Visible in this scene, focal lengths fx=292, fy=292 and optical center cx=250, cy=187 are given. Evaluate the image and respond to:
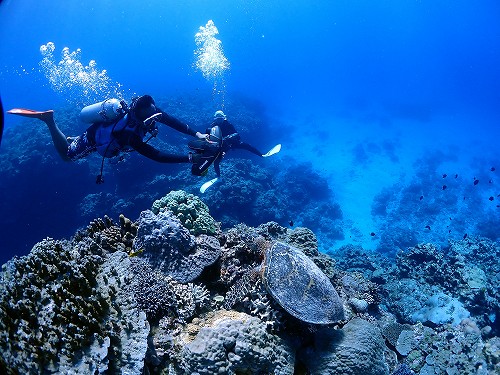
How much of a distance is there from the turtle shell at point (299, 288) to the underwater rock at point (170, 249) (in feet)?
4.01

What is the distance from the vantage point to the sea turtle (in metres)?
3.91

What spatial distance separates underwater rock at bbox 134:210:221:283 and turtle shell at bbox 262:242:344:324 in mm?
1221

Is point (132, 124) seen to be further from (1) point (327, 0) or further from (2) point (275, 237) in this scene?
(1) point (327, 0)

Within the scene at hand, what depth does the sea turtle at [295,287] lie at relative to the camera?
3906 mm

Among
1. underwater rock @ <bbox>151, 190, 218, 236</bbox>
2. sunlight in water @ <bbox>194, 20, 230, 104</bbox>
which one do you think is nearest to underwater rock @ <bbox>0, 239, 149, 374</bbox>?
underwater rock @ <bbox>151, 190, 218, 236</bbox>

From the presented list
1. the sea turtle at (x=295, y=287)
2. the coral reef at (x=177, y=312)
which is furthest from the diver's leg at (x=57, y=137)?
the sea turtle at (x=295, y=287)

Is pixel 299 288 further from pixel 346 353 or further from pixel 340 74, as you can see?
pixel 340 74

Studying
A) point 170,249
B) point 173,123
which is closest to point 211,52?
point 173,123

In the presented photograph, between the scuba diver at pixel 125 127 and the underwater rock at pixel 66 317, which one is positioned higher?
the scuba diver at pixel 125 127

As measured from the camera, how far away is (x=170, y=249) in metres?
4.75

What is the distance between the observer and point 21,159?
2036 cm

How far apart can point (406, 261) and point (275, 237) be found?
8183 mm

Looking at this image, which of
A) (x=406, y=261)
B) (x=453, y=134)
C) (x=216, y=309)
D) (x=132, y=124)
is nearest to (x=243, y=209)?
(x=406, y=261)

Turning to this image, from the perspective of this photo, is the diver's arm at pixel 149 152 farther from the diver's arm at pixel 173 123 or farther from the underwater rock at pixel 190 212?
the underwater rock at pixel 190 212
